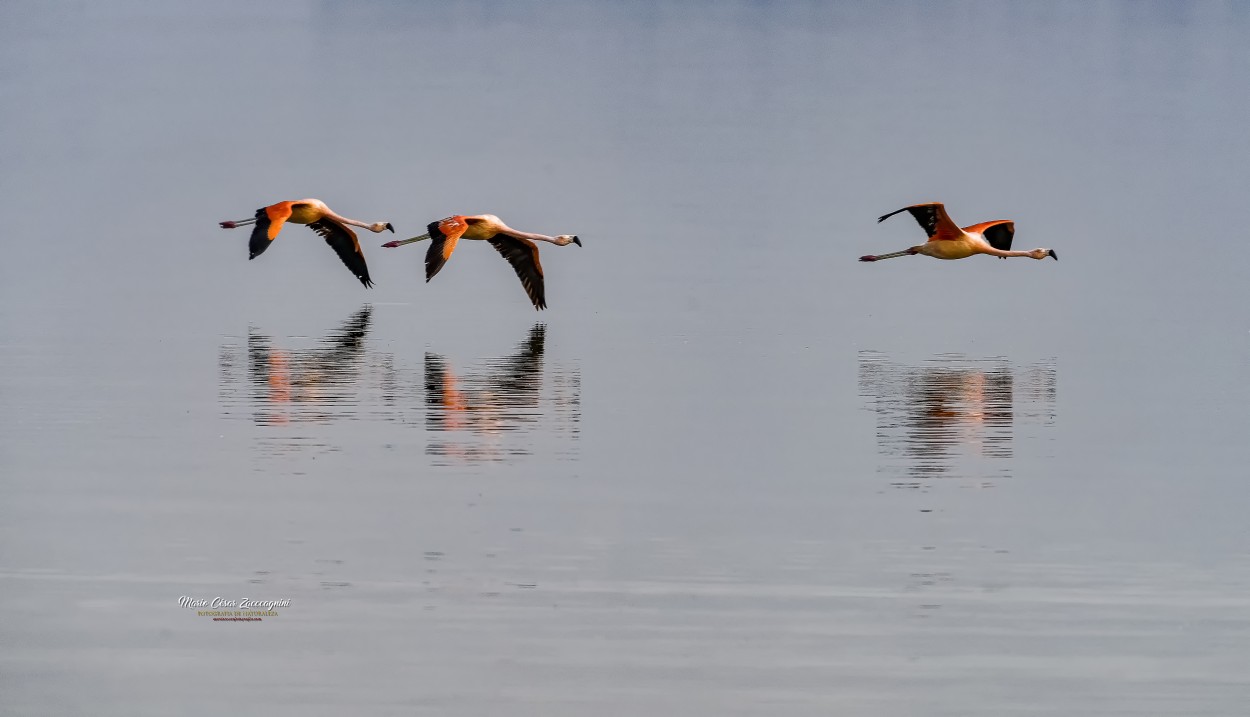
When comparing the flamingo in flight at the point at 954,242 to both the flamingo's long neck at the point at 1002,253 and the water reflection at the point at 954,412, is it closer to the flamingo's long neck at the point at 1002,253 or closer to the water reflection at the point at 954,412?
the flamingo's long neck at the point at 1002,253

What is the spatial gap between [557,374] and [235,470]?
645 centimetres

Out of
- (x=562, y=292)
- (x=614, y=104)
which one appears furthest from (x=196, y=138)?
(x=562, y=292)

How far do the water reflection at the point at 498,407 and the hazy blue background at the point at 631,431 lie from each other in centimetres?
9

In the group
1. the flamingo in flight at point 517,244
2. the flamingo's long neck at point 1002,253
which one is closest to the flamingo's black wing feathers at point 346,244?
the flamingo in flight at point 517,244

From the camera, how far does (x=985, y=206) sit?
146ft

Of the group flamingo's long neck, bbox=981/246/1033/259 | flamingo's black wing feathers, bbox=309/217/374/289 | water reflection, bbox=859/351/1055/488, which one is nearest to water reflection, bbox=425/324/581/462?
water reflection, bbox=859/351/1055/488

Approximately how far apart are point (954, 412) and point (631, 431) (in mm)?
3268

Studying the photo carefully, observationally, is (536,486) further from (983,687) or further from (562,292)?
(562,292)

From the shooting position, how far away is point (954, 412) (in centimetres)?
2169

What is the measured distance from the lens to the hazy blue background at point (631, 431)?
13.2 metres

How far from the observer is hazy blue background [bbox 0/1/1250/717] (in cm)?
1323

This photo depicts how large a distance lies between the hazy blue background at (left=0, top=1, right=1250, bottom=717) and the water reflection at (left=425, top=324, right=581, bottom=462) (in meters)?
0.09

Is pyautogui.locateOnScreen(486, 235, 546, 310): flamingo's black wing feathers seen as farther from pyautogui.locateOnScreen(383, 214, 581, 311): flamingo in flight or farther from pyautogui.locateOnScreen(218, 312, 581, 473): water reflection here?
pyautogui.locateOnScreen(218, 312, 581, 473): water reflection

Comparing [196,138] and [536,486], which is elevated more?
[196,138]
